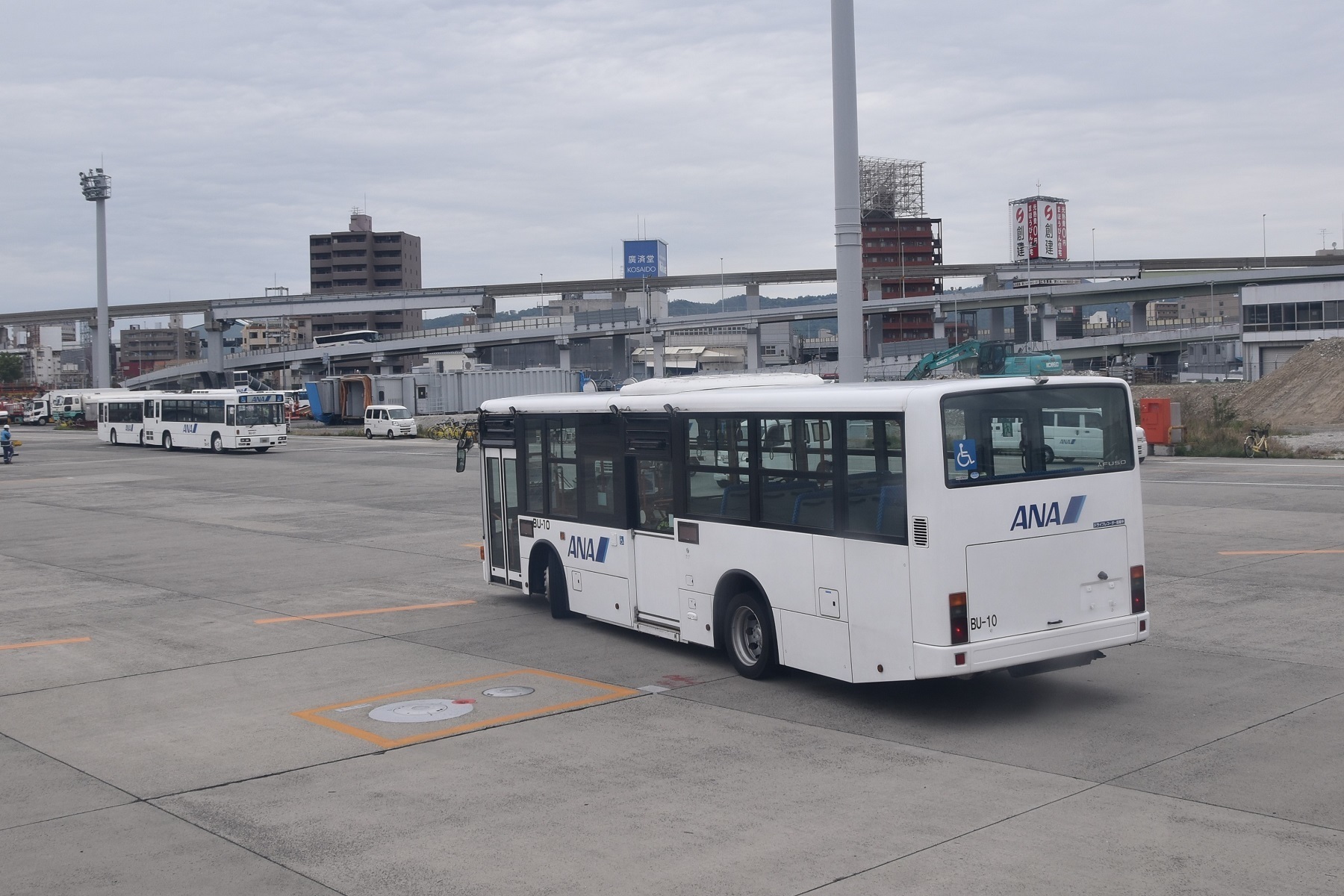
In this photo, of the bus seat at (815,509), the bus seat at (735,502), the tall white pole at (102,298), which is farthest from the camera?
the tall white pole at (102,298)

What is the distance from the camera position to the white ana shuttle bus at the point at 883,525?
376 inches

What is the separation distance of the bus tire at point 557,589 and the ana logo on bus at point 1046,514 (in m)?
6.44

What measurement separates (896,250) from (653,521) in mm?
Result: 175004

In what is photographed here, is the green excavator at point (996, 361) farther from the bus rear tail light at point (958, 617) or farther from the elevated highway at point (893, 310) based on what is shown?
the elevated highway at point (893, 310)

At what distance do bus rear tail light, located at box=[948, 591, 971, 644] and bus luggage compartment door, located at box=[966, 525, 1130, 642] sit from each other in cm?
6

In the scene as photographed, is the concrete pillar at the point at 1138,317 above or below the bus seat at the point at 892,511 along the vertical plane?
above

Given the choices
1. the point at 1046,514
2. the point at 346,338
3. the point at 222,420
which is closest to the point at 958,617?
the point at 1046,514

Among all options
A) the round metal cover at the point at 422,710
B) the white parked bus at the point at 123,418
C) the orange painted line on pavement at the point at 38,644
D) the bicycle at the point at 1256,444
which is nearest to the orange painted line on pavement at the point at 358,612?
the orange painted line on pavement at the point at 38,644

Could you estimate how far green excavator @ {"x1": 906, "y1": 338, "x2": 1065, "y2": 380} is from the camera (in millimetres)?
12158

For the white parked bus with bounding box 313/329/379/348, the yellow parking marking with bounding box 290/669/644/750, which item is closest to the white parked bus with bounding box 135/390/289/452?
the yellow parking marking with bounding box 290/669/644/750

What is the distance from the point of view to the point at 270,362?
14038cm

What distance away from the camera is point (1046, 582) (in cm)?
993

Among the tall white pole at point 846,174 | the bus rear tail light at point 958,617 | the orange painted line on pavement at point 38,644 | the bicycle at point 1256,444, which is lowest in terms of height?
the orange painted line on pavement at point 38,644

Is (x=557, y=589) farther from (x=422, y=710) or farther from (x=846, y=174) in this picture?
(x=846, y=174)
